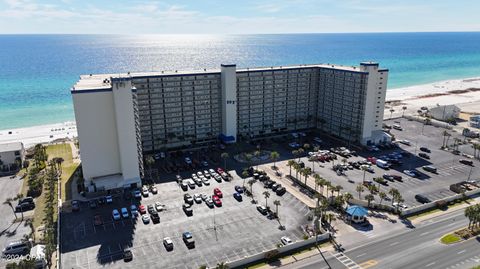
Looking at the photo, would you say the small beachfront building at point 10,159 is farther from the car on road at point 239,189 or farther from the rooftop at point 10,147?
the car on road at point 239,189

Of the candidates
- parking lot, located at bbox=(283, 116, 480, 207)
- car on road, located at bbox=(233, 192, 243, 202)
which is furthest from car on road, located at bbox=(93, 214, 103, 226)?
parking lot, located at bbox=(283, 116, 480, 207)

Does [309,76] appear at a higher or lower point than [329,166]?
higher

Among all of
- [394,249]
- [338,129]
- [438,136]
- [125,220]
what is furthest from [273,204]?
[438,136]

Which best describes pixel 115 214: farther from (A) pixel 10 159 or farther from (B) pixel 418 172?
(B) pixel 418 172

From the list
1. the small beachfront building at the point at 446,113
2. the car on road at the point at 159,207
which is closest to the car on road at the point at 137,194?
the car on road at the point at 159,207

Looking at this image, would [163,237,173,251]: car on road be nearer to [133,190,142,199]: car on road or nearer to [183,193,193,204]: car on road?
[183,193,193,204]: car on road

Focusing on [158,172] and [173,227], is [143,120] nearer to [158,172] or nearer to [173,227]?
[158,172]

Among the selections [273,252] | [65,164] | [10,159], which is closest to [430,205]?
[273,252]
